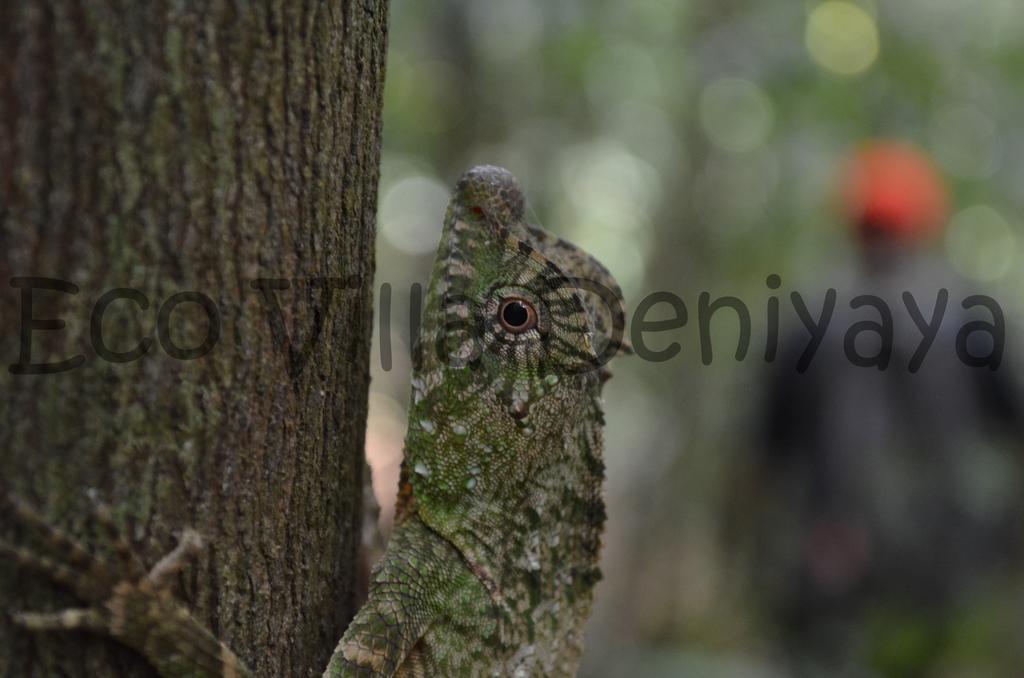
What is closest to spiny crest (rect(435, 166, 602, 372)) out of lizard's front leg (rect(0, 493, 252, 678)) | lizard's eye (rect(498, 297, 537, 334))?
lizard's eye (rect(498, 297, 537, 334))

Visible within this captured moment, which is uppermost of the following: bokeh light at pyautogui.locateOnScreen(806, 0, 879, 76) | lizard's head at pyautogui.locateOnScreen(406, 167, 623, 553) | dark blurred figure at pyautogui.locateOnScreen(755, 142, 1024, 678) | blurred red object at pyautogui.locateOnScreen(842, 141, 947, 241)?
bokeh light at pyautogui.locateOnScreen(806, 0, 879, 76)

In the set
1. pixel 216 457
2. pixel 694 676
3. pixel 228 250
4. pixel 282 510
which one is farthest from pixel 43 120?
pixel 694 676

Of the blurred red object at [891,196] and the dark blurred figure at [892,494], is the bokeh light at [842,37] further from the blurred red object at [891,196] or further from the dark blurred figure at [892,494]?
the dark blurred figure at [892,494]

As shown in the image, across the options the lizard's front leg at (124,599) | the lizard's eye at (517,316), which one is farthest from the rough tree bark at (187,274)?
the lizard's eye at (517,316)

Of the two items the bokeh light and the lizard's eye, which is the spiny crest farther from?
the bokeh light

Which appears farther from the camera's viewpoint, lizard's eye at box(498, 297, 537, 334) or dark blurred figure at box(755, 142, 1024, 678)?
dark blurred figure at box(755, 142, 1024, 678)

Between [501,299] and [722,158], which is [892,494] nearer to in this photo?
[501,299]
